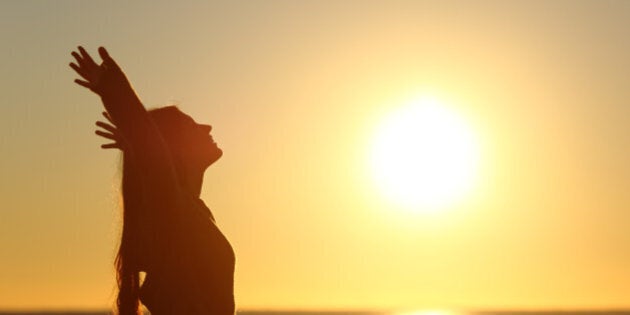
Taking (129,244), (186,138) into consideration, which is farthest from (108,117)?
(129,244)

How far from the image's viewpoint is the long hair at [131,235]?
972 cm

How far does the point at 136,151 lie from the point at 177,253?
1.76ft

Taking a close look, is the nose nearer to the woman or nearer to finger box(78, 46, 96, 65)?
the woman

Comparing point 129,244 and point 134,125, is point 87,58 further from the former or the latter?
point 129,244

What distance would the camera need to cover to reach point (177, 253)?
379 inches

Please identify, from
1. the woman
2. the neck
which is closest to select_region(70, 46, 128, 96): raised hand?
the woman

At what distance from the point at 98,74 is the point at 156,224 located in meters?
0.81

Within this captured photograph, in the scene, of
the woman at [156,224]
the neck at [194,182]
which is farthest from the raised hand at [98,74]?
the neck at [194,182]

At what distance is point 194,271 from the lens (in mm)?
9656

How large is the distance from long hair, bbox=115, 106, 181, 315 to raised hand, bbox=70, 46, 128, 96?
45 cm

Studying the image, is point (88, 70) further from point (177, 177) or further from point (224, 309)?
point (224, 309)

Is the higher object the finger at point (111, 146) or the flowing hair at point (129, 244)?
the finger at point (111, 146)

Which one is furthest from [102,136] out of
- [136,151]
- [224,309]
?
[224,309]

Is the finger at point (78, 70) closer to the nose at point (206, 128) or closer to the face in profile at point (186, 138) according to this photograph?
the face in profile at point (186, 138)
